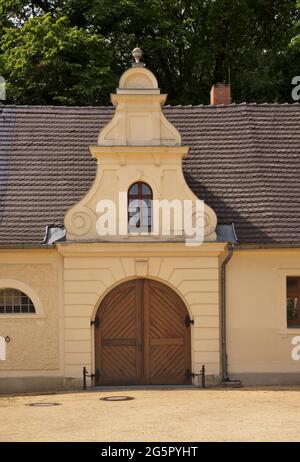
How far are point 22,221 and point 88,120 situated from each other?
4.44 m

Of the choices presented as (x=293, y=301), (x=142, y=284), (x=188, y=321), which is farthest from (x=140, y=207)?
(x=293, y=301)

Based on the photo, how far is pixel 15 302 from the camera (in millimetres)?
24844

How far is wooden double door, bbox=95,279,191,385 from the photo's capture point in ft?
81.1

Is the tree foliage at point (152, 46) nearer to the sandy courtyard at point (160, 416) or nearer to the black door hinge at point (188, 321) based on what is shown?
the black door hinge at point (188, 321)

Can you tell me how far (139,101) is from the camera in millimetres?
25188

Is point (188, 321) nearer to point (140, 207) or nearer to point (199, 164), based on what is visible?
point (140, 207)

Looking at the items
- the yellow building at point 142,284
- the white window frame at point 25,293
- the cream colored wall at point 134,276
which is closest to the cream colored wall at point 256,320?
the yellow building at point 142,284

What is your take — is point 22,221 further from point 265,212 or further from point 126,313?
point 265,212

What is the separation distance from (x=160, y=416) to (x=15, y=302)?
7.13 metres

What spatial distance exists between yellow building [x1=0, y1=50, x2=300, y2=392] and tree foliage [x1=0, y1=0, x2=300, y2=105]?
14457 mm

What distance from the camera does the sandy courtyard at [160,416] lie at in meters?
16.3

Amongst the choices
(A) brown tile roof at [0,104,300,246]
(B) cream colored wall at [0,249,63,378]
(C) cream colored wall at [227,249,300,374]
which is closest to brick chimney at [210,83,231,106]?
(A) brown tile roof at [0,104,300,246]

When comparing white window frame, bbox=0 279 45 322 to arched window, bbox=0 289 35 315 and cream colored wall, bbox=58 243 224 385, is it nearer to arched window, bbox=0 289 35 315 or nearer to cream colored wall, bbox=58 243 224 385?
arched window, bbox=0 289 35 315

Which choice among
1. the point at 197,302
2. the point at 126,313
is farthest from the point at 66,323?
the point at 197,302
